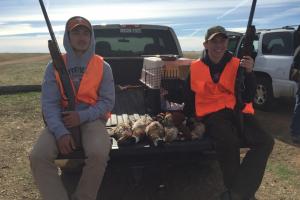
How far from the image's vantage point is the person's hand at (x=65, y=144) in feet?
13.4

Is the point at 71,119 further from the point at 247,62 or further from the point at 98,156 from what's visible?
the point at 247,62

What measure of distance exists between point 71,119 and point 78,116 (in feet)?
0.24

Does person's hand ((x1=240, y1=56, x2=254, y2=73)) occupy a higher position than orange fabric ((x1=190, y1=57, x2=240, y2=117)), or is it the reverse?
person's hand ((x1=240, y1=56, x2=254, y2=73))

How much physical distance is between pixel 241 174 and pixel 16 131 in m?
5.20

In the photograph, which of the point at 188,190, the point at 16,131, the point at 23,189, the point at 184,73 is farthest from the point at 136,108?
the point at 16,131

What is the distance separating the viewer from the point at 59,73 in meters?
4.32

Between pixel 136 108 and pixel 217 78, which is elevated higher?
pixel 217 78

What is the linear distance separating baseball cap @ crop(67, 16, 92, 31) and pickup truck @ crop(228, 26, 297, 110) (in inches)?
218

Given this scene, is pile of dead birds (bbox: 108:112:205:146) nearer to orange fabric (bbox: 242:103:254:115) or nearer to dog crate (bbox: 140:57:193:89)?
orange fabric (bbox: 242:103:254:115)

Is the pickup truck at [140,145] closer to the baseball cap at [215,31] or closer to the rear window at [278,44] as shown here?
the baseball cap at [215,31]

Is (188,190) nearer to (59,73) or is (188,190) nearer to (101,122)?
(101,122)

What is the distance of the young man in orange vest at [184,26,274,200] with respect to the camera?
441 cm

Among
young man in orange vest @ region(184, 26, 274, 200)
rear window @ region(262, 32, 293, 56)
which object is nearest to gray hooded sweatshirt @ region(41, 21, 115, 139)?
young man in orange vest @ region(184, 26, 274, 200)

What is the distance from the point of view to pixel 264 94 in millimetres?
10219
